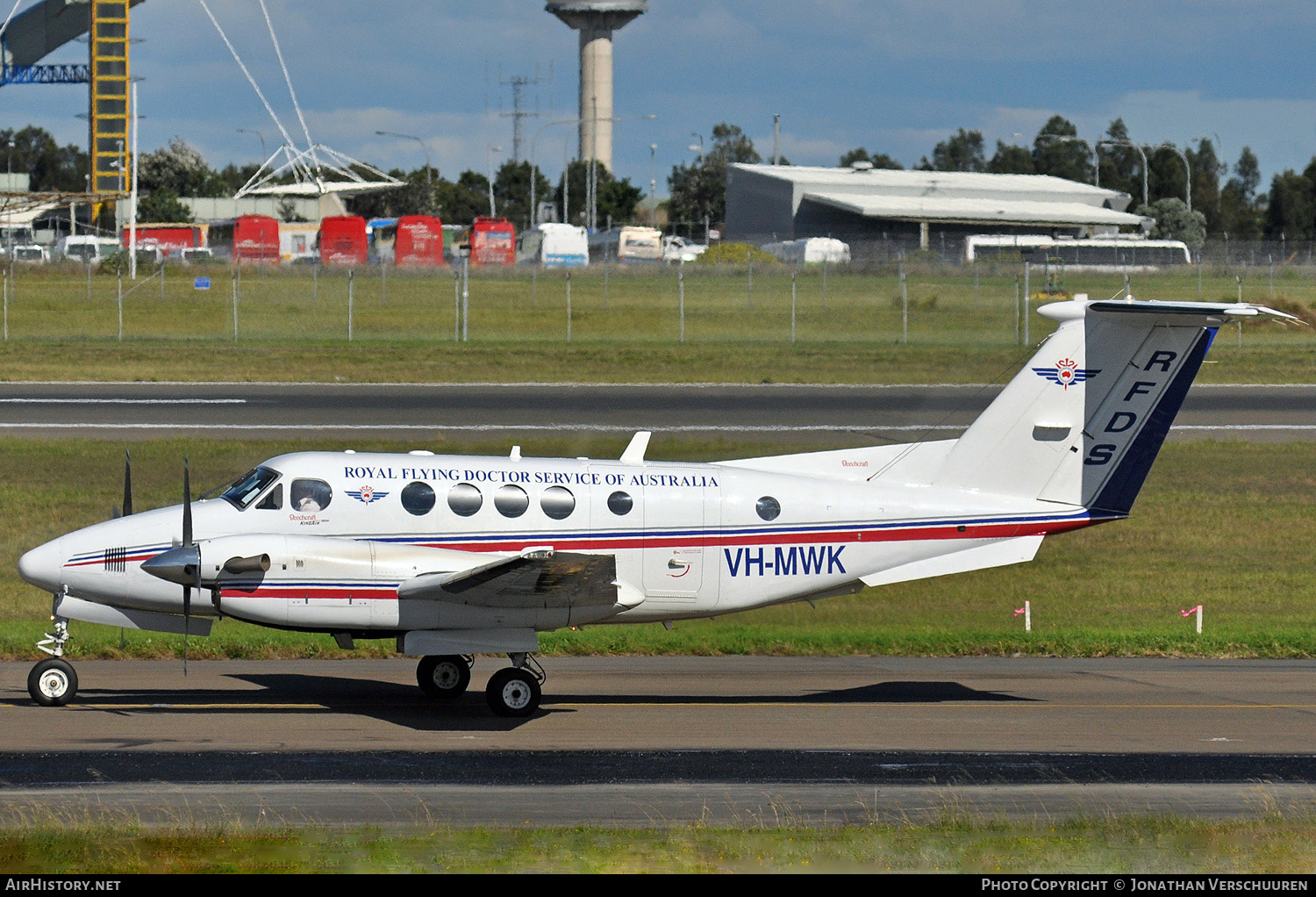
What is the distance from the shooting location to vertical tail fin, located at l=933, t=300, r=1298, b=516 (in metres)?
16.0

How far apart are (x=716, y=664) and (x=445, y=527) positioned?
4.74 meters

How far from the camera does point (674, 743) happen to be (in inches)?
545

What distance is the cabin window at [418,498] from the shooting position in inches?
582

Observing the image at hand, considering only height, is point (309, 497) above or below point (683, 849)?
above

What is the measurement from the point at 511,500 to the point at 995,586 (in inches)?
430

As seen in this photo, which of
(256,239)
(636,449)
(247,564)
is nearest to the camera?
(247,564)

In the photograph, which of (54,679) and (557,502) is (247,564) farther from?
(557,502)

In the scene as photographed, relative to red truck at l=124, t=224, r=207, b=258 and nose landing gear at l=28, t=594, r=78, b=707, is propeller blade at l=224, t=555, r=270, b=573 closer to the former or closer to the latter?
nose landing gear at l=28, t=594, r=78, b=707

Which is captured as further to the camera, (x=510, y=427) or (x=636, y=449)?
(x=510, y=427)

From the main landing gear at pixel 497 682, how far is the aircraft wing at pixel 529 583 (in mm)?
711

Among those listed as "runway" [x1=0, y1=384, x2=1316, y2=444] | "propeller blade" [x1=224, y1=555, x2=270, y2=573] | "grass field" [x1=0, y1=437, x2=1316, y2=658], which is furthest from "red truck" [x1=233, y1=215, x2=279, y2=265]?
"propeller blade" [x1=224, y1=555, x2=270, y2=573]

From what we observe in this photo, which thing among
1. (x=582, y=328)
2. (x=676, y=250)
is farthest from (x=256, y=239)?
(x=582, y=328)
